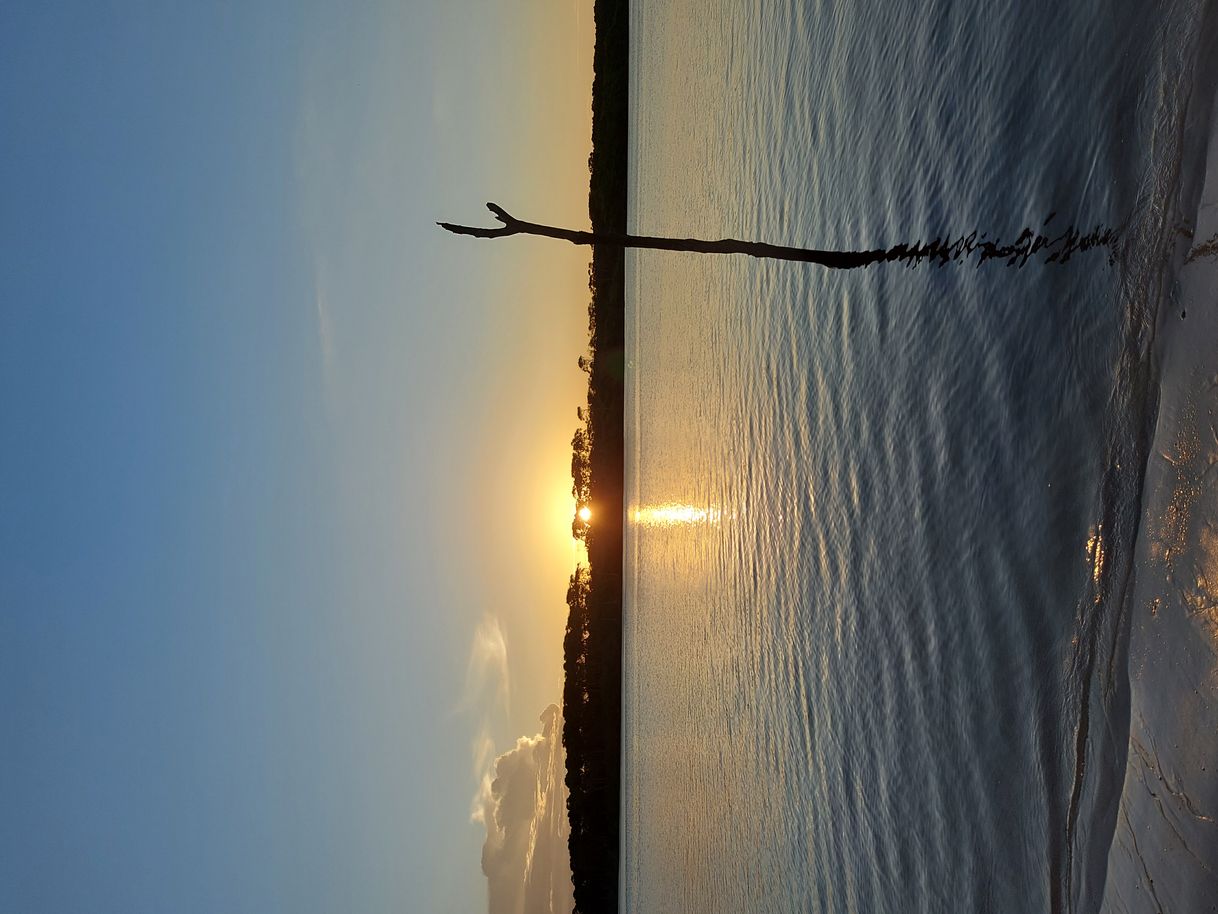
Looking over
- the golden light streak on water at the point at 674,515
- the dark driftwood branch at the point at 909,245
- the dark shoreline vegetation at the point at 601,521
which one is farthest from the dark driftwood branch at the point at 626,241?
the dark shoreline vegetation at the point at 601,521

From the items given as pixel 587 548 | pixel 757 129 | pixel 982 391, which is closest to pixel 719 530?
pixel 757 129

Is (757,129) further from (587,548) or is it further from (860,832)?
(587,548)

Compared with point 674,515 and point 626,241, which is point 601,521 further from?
point 626,241

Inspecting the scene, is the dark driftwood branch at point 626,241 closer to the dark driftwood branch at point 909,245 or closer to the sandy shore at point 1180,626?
the dark driftwood branch at point 909,245

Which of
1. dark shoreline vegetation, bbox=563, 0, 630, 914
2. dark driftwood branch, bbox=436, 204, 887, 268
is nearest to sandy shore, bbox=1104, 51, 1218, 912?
dark driftwood branch, bbox=436, 204, 887, 268

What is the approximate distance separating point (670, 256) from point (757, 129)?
318 inches

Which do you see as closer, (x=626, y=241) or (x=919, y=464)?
(x=626, y=241)

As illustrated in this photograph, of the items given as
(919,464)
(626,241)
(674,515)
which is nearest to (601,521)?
(674,515)

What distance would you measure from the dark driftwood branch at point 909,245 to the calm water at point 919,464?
0.12 m

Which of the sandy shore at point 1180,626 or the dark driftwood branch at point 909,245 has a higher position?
the dark driftwood branch at point 909,245

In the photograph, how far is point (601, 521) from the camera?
2441 centimetres

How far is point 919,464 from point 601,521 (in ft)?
58.9

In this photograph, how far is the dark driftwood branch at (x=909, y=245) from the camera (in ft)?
11.9

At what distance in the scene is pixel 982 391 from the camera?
580cm
